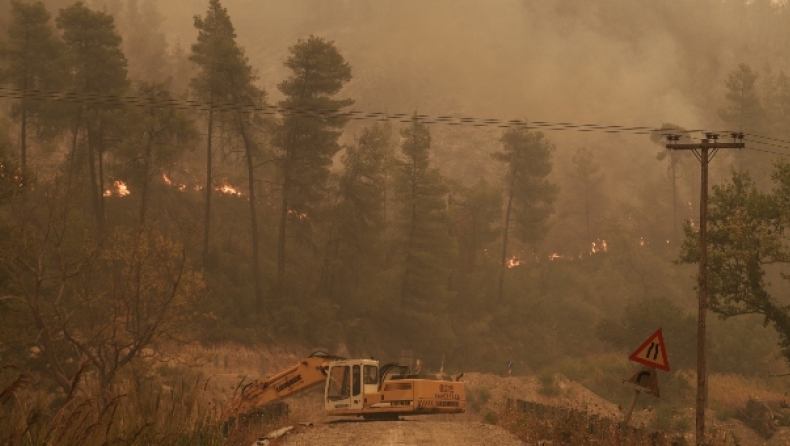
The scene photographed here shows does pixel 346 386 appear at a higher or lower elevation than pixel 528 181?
lower

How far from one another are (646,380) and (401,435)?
7.23m

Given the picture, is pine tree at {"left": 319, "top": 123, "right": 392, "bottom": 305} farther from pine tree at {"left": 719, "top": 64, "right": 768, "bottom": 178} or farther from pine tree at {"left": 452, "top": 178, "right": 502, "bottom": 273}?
pine tree at {"left": 719, "top": 64, "right": 768, "bottom": 178}

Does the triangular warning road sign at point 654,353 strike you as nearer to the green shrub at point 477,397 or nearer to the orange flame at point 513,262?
the green shrub at point 477,397

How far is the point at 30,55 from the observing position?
193 feet

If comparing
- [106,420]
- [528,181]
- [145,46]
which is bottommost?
[106,420]

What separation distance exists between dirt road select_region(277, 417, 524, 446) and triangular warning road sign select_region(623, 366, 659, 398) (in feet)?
11.8

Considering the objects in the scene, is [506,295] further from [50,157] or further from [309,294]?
[50,157]

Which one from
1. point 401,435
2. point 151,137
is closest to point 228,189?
point 151,137

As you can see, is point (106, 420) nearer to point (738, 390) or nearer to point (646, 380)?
point (646, 380)

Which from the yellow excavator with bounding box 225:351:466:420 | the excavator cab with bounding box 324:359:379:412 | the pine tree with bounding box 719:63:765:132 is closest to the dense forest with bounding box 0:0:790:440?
the pine tree with bounding box 719:63:765:132

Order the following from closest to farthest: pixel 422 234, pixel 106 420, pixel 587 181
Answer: pixel 106 420
pixel 422 234
pixel 587 181

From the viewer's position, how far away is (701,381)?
2797cm

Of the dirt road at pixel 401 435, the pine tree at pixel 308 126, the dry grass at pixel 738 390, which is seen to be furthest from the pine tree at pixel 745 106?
the dirt road at pixel 401 435

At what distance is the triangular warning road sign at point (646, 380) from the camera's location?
19719 mm
